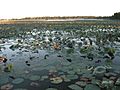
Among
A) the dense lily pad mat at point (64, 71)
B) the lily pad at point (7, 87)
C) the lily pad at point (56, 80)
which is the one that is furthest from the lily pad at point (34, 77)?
the lily pad at point (7, 87)

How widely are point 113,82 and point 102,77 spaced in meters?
0.61

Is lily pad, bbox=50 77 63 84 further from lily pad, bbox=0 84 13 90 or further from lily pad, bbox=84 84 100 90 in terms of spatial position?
lily pad, bbox=0 84 13 90

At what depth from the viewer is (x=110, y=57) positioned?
937 cm

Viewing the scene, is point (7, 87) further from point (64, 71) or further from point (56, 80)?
point (64, 71)

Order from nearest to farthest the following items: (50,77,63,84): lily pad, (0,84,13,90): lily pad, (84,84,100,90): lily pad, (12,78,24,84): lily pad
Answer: (84,84,100,90): lily pad, (0,84,13,90): lily pad, (50,77,63,84): lily pad, (12,78,24,84): lily pad

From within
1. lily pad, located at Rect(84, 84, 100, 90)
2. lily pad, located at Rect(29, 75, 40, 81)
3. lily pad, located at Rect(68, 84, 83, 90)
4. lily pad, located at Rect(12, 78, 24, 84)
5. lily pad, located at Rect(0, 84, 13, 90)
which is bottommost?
lily pad, located at Rect(0, 84, 13, 90)

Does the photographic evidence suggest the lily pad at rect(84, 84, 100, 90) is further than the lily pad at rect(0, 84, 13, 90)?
No

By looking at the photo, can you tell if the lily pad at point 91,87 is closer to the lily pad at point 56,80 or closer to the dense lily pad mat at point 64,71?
the dense lily pad mat at point 64,71

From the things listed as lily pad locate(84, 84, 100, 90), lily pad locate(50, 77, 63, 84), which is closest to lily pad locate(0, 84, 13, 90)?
lily pad locate(50, 77, 63, 84)

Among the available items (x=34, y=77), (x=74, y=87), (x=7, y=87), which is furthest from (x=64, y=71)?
(x=7, y=87)

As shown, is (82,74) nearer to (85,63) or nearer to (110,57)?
(85,63)

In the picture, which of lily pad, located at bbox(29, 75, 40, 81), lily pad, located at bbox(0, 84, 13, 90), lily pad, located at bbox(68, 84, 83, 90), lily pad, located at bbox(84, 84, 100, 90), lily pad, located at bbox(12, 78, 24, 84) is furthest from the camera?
lily pad, located at bbox(29, 75, 40, 81)

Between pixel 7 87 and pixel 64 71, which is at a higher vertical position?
pixel 64 71

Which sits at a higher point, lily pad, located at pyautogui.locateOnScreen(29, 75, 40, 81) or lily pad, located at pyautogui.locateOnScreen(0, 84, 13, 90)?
lily pad, located at pyautogui.locateOnScreen(29, 75, 40, 81)
